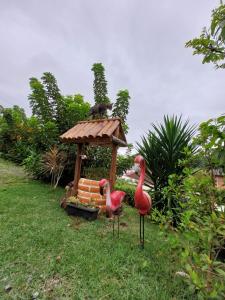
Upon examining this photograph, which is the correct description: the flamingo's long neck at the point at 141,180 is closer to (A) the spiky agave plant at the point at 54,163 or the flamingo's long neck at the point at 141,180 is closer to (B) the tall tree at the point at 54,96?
(A) the spiky agave plant at the point at 54,163

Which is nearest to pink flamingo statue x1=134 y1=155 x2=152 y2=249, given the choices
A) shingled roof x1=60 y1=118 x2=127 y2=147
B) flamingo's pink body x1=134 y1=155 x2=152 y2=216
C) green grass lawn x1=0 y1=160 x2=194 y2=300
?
flamingo's pink body x1=134 y1=155 x2=152 y2=216

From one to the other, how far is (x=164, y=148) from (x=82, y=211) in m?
2.40

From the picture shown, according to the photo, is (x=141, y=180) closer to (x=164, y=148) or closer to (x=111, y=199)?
(x=111, y=199)

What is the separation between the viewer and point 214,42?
128 centimetres

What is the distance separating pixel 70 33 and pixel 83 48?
35.8 inches

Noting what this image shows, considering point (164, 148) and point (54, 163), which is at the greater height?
point (164, 148)

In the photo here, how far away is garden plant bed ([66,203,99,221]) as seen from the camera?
3.52 metres

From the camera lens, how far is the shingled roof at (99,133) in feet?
12.2

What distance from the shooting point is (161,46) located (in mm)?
4840

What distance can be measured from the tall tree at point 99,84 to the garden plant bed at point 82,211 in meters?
4.38

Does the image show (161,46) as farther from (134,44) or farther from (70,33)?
(70,33)

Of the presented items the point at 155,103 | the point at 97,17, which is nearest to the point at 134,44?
the point at 97,17

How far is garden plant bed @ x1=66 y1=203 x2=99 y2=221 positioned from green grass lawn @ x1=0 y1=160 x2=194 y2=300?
0.54 feet

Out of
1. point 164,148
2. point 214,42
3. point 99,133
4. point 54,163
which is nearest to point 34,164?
point 54,163
